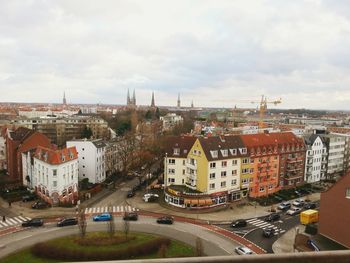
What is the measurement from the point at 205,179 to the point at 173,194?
15.6ft

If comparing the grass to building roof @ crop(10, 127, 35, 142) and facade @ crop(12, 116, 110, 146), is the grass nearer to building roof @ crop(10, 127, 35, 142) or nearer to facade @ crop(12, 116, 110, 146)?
building roof @ crop(10, 127, 35, 142)

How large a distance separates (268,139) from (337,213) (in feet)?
66.8

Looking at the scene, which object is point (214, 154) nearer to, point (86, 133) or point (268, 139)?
point (268, 139)

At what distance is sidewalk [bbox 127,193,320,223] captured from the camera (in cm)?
3806

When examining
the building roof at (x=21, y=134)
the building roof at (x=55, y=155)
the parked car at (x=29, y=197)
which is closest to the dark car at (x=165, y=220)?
the building roof at (x=55, y=155)

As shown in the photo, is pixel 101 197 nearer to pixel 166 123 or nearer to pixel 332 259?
pixel 332 259

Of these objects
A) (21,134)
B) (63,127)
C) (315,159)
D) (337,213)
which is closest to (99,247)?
(337,213)

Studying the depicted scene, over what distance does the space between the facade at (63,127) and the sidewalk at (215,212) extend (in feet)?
163

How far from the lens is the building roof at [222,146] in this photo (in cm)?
4203

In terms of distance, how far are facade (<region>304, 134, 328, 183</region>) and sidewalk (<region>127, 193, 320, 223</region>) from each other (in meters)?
16.7

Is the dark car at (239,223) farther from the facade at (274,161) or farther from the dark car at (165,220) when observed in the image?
the facade at (274,161)

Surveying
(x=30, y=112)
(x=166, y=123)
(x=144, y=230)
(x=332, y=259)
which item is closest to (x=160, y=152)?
(x=144, y=230)

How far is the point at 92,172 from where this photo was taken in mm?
50875

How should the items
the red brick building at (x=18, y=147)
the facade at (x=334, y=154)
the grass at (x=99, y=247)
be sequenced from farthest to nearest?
the facade at (x=334, y=154) → the red brick building at (x=18, y=147) → the grass at (x=99, y=247)
